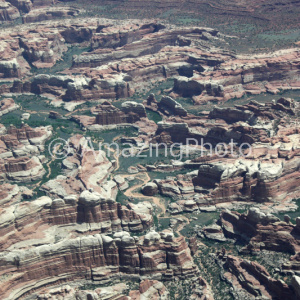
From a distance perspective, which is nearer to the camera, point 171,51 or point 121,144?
point 121,144

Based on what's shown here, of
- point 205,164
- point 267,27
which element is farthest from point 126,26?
point 205,164

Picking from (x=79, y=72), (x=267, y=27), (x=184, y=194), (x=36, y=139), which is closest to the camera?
(x=184, y=194)

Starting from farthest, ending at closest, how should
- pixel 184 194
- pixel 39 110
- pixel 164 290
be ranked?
pixel 39 110 → pixel 184 194 → pixel 164 290

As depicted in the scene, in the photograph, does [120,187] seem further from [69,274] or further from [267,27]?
[267,27]

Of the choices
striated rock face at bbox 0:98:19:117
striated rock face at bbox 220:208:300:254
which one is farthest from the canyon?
striated rock face at bbox 0:98:19:117

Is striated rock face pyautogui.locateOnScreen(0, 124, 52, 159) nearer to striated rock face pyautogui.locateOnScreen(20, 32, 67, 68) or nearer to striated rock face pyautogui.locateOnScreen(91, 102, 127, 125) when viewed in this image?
striated rock face pyautogui.locateOnScreen(91, 102, 127, 125)
